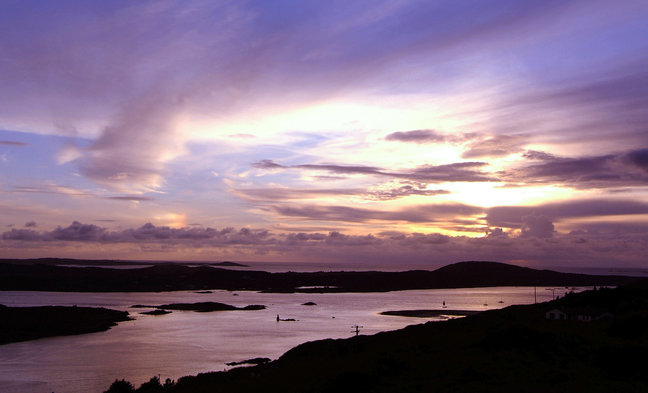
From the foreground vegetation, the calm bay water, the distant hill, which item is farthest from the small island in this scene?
the distant hill

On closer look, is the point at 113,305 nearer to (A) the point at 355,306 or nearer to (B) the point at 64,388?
(A) the point at 355,306

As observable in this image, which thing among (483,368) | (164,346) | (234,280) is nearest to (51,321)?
(164,346)

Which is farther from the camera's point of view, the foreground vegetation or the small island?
the small island

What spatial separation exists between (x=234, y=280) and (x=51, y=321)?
103 m

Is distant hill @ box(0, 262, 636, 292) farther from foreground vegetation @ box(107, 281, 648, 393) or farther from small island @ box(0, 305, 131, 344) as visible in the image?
foreground vegetation @ box(107, 281, 648, 393)

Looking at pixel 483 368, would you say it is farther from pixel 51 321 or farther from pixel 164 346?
pixel 51 321

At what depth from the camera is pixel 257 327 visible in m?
70.3

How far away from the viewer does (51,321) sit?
69375 mm


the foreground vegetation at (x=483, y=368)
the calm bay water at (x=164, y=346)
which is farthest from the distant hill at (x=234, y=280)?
the foreground vegetation at (x=483, y=368)

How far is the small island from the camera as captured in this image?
62531 mm

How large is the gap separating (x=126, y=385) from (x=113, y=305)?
73.0 metres

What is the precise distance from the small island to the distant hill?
64.0 meters

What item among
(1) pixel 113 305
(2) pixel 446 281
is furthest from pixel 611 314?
(2) pixel 446 281

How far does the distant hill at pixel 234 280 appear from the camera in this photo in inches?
5605
